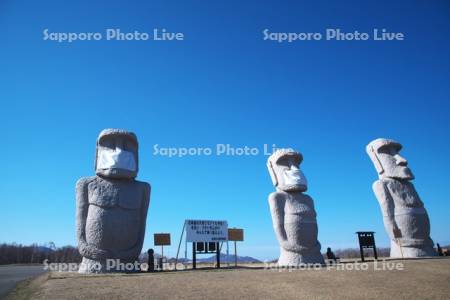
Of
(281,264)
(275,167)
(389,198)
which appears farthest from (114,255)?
(389,198)

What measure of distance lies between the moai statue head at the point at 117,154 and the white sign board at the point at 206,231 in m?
3.18

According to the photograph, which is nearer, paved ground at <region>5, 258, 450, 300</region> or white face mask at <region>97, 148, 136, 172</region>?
paved ground at <region>5, 258, 450, 300</region>

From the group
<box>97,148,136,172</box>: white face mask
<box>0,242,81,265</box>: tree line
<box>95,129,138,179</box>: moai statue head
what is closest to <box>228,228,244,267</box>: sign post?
<box>95,129,138,179</box>: moai statue head

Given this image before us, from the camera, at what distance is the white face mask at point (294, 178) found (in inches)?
576

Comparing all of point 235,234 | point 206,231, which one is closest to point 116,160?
point 206,231

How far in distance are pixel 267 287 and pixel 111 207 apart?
630cm

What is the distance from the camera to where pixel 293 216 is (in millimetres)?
14023

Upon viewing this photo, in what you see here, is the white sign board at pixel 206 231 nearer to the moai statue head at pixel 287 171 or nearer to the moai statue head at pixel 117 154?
the moai statue head at pixel 287 171

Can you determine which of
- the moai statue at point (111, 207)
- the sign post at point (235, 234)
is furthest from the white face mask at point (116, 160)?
the sign post at point (235, 234)

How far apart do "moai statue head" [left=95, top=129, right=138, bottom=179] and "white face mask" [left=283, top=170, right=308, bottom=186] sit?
5814mm

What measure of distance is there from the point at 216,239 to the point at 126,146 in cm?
511

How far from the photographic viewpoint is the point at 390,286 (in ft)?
27.6

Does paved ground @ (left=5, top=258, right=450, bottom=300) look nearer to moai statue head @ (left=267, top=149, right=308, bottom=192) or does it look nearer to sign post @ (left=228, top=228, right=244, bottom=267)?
moai statue head @ (left=267, top=149, right=308, bottom=192)

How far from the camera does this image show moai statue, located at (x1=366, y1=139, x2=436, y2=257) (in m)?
16.0
